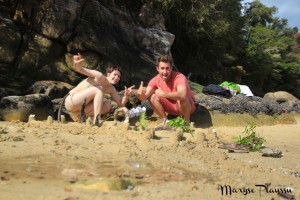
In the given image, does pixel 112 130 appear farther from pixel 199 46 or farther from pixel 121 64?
pixel 199 46

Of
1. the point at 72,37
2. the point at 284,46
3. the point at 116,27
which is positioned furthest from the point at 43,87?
the point at 284,46

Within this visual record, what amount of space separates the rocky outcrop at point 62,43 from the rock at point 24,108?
254 cm

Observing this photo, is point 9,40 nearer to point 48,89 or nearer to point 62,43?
point 62,43

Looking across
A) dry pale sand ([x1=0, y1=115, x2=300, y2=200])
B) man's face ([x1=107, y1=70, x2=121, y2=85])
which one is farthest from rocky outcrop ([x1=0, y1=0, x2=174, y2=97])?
dry pale sand ([x1=0, y1=115, x2=300, y2=200])

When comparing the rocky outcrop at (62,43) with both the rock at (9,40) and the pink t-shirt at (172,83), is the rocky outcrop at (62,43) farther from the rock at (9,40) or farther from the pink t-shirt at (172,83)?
the pink t-shirt at (172,83)

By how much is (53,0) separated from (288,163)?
10972 mm

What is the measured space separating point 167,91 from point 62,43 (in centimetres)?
782

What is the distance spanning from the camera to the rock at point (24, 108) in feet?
25.6

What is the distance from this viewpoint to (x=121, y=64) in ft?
44.1

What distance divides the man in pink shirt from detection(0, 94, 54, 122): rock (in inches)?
111

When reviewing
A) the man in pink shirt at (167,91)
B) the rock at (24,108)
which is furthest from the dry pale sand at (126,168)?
the rock at (24,108)

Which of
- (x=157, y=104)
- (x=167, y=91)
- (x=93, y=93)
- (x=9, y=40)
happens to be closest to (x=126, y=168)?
(x=93, y=93)

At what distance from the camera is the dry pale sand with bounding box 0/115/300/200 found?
2445 mm

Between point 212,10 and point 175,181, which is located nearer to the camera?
point 175,181
